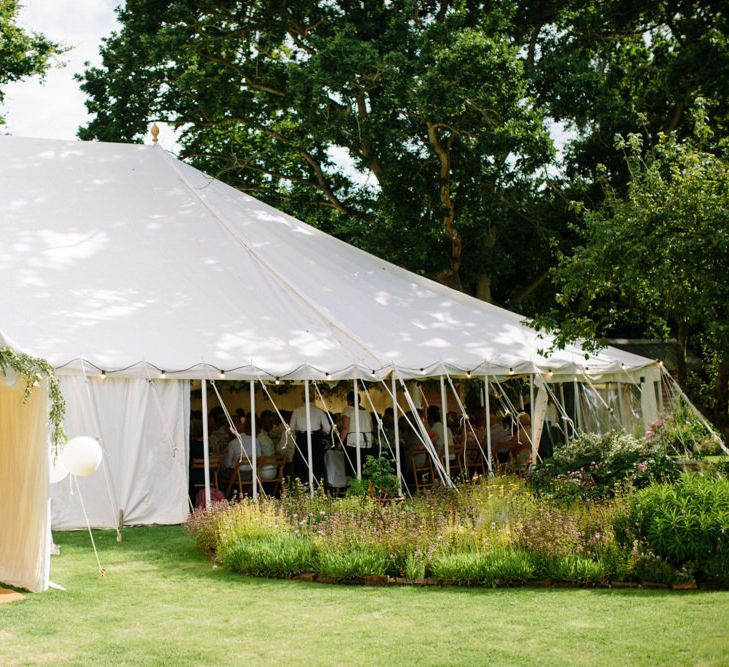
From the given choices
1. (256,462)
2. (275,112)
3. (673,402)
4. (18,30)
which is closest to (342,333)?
(256,462)

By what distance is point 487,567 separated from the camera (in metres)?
7.57

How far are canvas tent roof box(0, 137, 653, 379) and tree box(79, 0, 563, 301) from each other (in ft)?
8.42

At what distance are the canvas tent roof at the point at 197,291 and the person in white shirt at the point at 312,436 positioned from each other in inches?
45.0

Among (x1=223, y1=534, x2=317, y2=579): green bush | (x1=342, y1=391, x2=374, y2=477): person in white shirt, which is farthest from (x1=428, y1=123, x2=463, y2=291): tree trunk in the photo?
(x1=223, y1=534, x2=317, y2=579): green bush

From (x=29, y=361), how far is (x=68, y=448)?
104 centimetres

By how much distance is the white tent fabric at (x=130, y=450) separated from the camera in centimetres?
1128

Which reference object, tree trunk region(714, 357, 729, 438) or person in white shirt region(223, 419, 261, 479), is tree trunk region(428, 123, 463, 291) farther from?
person in white shirt region(223, 419, 261, 479)

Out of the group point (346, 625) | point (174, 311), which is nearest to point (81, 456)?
point (346, 625)

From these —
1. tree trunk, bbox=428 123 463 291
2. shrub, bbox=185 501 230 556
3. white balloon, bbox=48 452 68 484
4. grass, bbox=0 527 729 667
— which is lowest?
grass, bbox=0 527 729 667

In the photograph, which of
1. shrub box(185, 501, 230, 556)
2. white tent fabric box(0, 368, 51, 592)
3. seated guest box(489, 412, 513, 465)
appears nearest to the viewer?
white tent fabric box(0, 368, 51, 592)

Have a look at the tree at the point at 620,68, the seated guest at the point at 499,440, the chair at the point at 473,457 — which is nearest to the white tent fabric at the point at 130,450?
the chair at the point at 473,457

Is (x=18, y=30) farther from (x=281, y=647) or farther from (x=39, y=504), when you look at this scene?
(x=281, y=647)

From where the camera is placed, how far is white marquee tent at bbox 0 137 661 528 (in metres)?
11.4

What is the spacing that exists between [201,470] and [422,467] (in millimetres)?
2947
